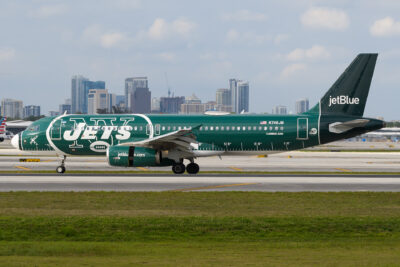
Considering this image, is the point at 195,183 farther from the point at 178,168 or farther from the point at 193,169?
the point at 193,169

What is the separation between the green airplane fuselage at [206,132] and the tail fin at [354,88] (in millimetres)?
796

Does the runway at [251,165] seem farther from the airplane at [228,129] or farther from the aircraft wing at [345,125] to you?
the aircraft wing at [345,125]

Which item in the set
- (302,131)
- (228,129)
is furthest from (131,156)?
(302,131)

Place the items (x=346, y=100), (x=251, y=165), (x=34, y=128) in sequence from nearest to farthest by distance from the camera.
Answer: (x=346, y=100) < (x=34, y=128) < (x=251, y=165)

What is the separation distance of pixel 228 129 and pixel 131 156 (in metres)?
7.21

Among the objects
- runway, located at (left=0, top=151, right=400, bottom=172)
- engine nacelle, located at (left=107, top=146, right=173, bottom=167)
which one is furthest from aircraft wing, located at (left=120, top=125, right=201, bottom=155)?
runway, located at (left=0, top=151, right=400, bottom=172)

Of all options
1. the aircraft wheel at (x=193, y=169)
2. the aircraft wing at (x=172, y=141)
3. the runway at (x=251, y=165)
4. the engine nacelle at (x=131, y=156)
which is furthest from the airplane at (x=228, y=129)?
the runway at (x=251, y=165)

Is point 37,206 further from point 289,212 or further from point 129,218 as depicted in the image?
point 289,212

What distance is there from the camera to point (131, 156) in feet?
122

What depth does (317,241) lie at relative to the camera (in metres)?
16.1

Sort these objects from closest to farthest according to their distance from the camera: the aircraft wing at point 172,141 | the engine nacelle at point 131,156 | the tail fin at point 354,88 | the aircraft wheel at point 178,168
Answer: the engine nacelle at point 131,156, the aircraft wing at point 172,141, the aircraft wheel at point 178,168, the tail fin at point 354,88

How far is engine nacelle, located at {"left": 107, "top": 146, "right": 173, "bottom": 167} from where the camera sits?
121 feet

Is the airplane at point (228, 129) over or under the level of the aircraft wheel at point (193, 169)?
over

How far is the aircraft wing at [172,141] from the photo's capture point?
37.4 metres
